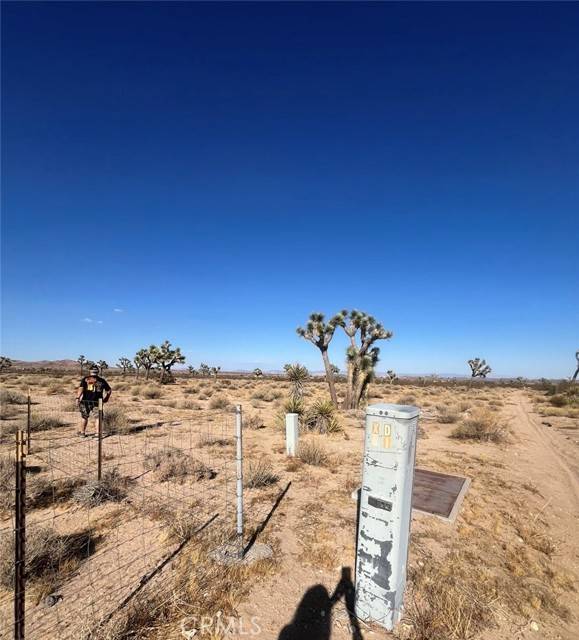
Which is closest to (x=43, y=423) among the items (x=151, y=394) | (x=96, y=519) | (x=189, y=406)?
(x=189, y=406)

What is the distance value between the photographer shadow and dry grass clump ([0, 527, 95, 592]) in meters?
2.55

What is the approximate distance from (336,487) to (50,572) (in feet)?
15.2

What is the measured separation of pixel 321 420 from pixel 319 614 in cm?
874

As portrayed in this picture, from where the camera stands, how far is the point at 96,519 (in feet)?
16.8

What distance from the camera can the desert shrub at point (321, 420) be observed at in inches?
467

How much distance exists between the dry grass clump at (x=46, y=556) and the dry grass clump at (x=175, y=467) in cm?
248

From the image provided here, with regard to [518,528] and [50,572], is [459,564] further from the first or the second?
[50,572]

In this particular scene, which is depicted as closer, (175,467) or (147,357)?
(175,467)

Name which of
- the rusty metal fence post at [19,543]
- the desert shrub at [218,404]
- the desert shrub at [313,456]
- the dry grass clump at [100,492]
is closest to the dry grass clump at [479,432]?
the desert shrub at [313,456]

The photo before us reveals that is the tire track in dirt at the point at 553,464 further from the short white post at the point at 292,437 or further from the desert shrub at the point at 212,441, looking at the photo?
the desert shrub at the point at 212,441

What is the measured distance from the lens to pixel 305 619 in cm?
330

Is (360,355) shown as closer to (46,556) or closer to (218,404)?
(218,404)

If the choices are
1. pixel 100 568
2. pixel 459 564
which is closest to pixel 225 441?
pixel 100 568

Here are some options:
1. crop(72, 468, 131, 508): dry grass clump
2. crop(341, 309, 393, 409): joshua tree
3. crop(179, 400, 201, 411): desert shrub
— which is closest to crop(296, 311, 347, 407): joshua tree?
crop(341, 309, 393, 409): joshua tree
